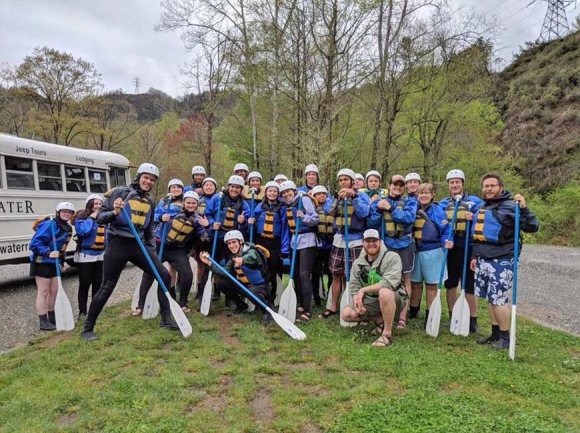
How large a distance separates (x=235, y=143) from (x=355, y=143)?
6970 millimetres

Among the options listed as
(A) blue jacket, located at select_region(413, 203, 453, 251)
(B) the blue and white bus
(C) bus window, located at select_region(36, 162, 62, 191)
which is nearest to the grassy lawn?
(A) blue jacket, located at select_region(413, 203, 453, 251)

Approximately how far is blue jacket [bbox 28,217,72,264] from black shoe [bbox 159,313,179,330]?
1738 mm

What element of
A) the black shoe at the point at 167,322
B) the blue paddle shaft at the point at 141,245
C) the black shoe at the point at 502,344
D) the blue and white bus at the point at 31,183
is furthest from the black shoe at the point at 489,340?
the blue and white bus at the point at 31,183

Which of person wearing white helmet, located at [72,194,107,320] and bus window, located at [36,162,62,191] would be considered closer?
person wearing white helmet, located at [72,194,107,320]

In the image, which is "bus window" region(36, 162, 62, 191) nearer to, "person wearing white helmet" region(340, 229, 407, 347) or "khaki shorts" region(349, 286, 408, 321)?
"person wearing white helmet" region(340, 229, 407, 347)

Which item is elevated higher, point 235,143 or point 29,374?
point 235,143

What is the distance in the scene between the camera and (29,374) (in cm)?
417

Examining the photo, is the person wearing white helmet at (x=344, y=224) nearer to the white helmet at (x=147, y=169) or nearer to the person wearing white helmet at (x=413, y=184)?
the person wearing white helmet at (x=413, y=184)

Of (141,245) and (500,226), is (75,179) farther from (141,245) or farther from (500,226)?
(500,226)

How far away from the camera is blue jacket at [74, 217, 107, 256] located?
6012 millimetres

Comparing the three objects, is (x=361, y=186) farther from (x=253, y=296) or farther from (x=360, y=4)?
(x=360, y=4)

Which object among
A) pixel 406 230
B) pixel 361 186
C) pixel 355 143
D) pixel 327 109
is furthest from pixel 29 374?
pixel 355 143

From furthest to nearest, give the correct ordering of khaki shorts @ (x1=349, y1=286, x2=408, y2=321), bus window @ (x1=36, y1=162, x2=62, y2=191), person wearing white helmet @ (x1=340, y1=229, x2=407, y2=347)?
bus window @ (x1=36, y1=162, x2=62, y2=191) → khaki shorts @ (x1=349, y1=286, x2=408, y2=321) → person wearing white helmet @ (x1=340, y1=229, x2=407, y2=347)

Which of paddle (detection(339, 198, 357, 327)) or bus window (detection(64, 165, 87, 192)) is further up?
bus window (detection(64, 165, 87, 192))
